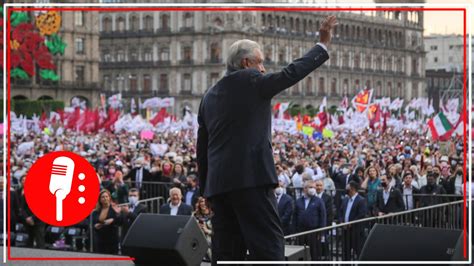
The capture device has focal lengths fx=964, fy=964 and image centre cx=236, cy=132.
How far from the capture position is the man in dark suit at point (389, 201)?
577 inches

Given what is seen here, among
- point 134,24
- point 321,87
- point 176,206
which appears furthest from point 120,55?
point 176,206

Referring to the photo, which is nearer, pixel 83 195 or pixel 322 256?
pixel 83 195

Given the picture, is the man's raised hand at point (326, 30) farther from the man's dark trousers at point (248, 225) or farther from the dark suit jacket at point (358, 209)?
the dark suit jacket at point (358, 209)

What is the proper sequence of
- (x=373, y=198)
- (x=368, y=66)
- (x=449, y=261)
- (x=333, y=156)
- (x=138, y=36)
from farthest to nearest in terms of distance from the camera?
(x=138, y=36) < (x=368, y=66) < (x=333, y=156) < (x=373, y=198) < (x=449, y=261)

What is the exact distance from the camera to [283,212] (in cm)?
1453

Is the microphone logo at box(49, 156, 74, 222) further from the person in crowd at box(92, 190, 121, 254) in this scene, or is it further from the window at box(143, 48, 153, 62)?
the window at box(143, 48, 153, 62)

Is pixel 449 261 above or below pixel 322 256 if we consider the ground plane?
above

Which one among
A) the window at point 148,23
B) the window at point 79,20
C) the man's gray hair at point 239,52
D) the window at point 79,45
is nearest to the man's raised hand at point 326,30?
the man's gray hair at point 239,52

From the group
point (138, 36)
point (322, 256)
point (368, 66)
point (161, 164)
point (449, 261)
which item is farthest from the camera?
point (138, 36)

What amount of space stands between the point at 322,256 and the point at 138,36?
271 ft

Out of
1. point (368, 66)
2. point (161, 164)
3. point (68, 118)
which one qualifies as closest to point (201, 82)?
point (368, 66)

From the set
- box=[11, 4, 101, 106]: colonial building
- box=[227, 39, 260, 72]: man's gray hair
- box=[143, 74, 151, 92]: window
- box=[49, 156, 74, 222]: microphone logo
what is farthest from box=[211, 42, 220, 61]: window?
box=[227, 39, 260, 72]: man's gray hair

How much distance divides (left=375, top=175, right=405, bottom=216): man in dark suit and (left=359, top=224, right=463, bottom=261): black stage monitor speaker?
8.90 m

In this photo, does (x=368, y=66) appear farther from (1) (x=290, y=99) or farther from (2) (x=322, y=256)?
(2) (x=322, y=256)
